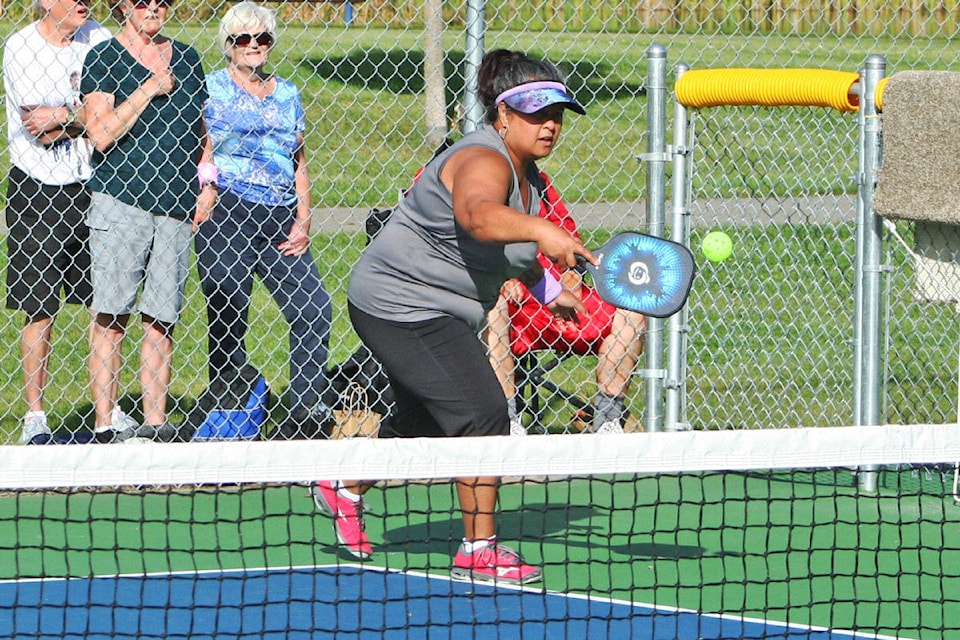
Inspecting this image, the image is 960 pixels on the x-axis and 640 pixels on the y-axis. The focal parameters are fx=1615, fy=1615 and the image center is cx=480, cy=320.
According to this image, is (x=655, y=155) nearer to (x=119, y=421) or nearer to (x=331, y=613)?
(x=119, y=421)

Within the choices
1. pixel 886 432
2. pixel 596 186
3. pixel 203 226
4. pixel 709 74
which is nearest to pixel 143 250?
pixel 203 226

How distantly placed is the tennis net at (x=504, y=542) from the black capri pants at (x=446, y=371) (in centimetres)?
23

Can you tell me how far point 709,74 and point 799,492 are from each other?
→ 1.86 m

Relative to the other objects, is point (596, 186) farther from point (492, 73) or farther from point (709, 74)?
point (492, 73)

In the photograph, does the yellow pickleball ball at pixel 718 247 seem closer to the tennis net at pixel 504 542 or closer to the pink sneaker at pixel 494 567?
the tennis net at pixel 504 542

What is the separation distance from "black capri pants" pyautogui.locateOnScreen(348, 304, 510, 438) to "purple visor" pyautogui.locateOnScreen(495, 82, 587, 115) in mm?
738

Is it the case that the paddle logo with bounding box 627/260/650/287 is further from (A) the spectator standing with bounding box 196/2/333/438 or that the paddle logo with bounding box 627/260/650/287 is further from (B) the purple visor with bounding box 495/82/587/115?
(A) the spectator standing with bounding box 196/2/333/438

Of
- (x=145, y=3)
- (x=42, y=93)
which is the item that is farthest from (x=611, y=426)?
(x=42, y=93)

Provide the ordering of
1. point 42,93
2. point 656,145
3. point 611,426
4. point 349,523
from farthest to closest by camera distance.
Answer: point 611,426 < point 656,145 < point 42,93 < point 349,523

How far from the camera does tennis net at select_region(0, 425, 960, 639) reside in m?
4.05

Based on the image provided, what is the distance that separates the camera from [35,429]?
23.0 feet

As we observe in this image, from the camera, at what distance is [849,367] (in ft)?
28.7

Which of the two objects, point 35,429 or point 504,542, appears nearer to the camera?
point 504,542

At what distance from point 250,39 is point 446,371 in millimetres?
2340
